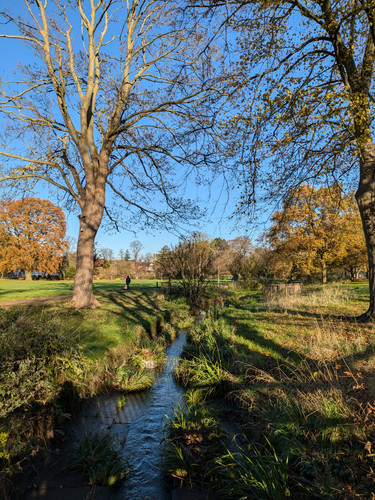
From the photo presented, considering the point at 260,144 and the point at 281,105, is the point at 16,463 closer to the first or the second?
the point at 260,144

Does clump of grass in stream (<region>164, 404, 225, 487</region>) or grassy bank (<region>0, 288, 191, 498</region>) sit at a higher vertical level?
grassy bank (<region>0, 288, 191, 498</region>)

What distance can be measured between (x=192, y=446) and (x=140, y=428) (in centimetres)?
134

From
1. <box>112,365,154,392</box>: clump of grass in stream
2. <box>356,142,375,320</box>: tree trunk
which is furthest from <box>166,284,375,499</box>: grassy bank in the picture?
<box>356,142,375,320</box>: tree trunk

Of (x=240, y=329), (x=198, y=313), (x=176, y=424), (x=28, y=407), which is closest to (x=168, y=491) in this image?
(x=176, y=424)

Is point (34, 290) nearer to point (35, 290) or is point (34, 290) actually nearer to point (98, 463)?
point (35, 290)

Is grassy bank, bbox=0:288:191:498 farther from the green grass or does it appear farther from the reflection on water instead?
the green grass

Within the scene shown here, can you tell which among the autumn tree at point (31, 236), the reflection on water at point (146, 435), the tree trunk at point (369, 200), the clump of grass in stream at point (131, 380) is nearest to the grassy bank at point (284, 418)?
the reflection on water at point (146, 435)

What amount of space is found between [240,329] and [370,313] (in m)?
3.63

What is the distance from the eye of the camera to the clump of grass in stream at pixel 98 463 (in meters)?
3.65

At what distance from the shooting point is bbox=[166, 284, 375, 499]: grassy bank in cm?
307

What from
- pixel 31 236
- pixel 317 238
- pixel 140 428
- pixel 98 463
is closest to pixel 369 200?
pixel 140 428

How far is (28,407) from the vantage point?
409 centimetres

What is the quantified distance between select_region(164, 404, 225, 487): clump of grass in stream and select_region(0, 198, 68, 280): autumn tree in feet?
134

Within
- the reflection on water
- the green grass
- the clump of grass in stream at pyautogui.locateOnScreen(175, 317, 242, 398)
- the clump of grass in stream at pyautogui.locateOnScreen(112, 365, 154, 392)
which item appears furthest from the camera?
the green grass
